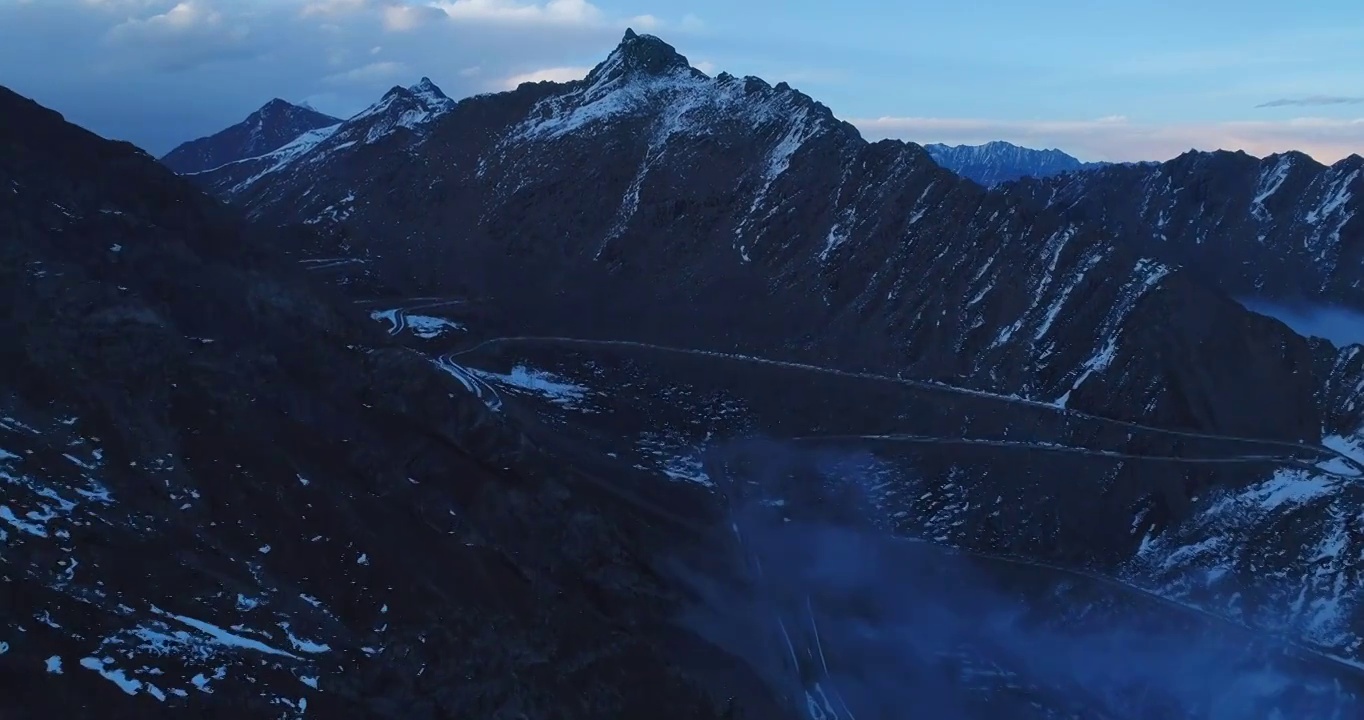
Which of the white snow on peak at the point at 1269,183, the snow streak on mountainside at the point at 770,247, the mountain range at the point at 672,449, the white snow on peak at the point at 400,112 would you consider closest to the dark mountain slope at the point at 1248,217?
the white snow on peak at the point at 1269,183

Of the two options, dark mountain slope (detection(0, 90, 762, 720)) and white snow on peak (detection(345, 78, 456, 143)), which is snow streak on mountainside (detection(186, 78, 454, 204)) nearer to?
white snow on peak (detection(345, 78, 456, 143))

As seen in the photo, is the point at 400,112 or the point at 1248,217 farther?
the point at 400,112

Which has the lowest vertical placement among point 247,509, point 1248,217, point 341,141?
point 247,509

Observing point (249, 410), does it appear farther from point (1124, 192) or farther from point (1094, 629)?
point (1124, 192)

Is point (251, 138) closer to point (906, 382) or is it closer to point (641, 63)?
point (641, 63)

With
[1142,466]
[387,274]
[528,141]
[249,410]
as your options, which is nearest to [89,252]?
[249,410]

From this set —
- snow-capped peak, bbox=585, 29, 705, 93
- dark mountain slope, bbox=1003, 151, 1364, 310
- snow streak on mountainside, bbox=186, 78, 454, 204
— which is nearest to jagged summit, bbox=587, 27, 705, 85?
snow-capped peak, bbox=585, 29, 705, 93

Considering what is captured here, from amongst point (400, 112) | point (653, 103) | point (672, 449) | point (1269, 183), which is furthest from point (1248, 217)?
point (400, 112)
